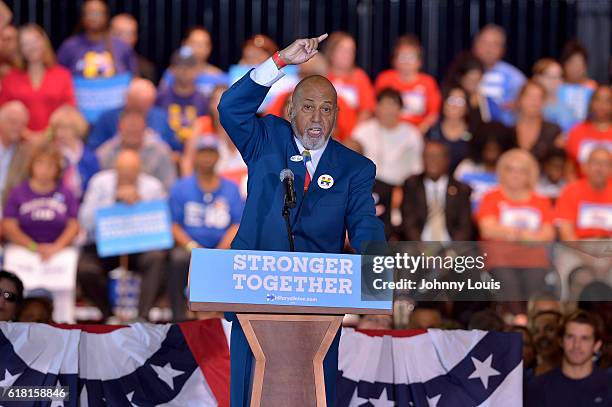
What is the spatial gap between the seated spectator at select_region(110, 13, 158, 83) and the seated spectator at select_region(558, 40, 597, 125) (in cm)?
367

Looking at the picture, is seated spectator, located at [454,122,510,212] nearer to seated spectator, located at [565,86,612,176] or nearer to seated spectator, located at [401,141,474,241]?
seated spectator, located at [401,141,474,241]

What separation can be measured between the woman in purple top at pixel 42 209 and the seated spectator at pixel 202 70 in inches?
65.7

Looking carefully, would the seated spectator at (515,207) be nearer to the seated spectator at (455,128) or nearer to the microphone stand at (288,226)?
the seated spectator at (455,128)

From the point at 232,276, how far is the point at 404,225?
197 inches

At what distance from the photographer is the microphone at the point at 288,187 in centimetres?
448

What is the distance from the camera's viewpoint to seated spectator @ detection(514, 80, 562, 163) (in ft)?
33.5

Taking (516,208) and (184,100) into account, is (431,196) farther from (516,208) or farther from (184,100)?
(184,100)

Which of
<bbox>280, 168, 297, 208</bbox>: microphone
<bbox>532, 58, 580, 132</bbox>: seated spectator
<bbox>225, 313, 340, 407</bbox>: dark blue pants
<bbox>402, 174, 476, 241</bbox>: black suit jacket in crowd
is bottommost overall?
<bbox>225, 313, 340, 407</bbox>: dark blue pants

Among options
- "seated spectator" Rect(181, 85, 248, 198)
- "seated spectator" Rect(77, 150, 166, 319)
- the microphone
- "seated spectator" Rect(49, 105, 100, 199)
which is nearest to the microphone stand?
the microphone

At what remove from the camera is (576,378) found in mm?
6406

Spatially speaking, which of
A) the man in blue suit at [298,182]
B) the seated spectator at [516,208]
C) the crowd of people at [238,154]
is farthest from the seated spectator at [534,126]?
the man in blue suit at [298,182]

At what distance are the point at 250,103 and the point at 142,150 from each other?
16.9 ft

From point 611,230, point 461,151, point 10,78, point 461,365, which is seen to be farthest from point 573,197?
point 10,78

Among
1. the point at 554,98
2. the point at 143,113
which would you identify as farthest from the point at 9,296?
the point at 554,98
